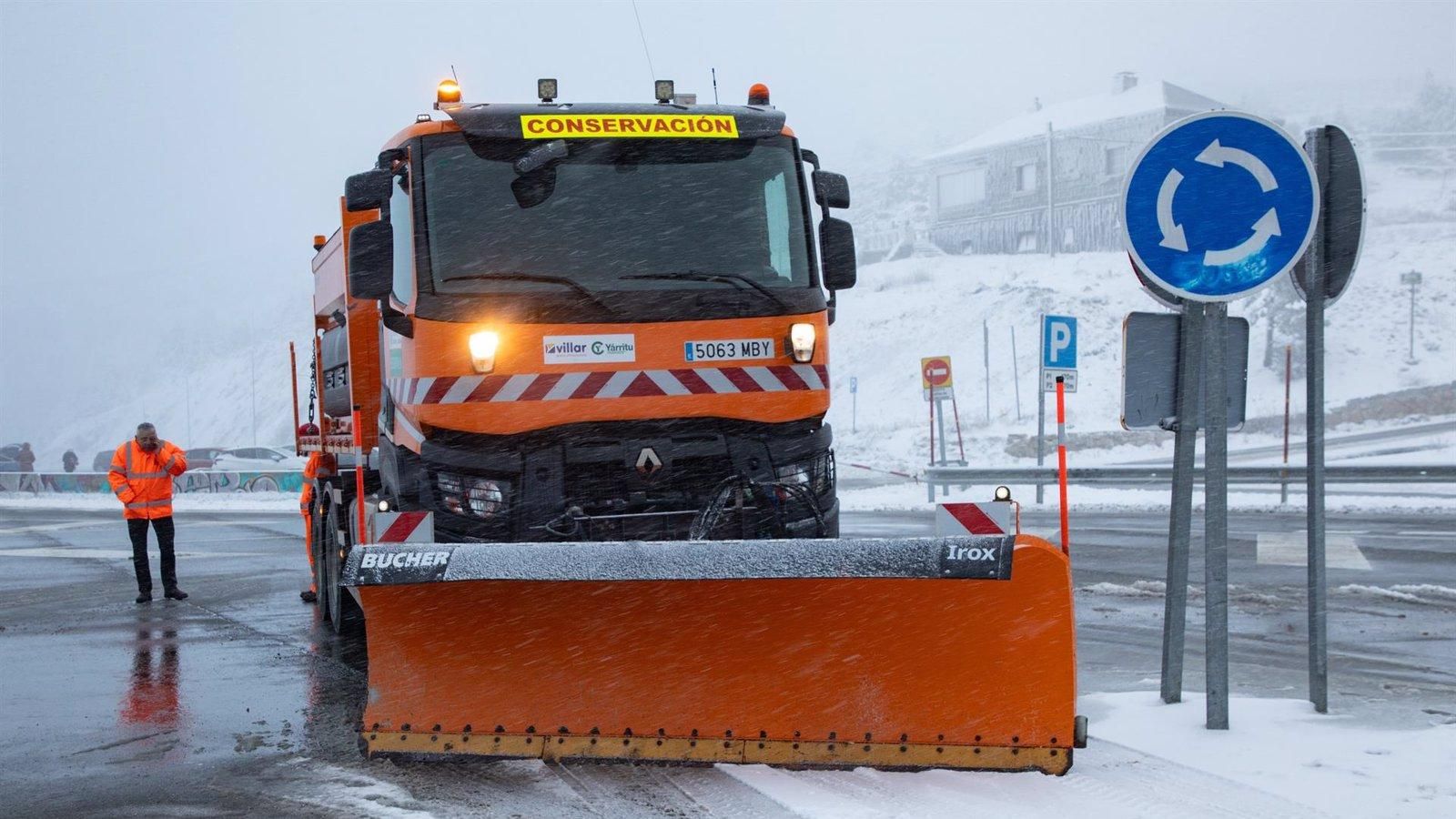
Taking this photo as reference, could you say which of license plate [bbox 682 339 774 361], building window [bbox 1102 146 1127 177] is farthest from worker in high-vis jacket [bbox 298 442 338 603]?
building window [bbox 1102 146 1127 177]

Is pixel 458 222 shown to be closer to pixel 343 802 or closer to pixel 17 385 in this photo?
pixel 343 802

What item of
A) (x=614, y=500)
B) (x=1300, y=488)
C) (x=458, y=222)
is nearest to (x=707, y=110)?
(x=458, y=222)

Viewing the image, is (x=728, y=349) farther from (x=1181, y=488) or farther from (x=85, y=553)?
(x=85, y=553)

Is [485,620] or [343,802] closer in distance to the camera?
[343,802]

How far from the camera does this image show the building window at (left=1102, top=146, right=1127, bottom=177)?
75375 millimetres

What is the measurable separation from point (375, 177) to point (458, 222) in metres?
0.45

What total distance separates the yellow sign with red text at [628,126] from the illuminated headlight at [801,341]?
1.06m

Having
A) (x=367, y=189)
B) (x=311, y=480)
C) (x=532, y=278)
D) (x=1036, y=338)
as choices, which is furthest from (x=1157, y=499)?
(x=1036, y=338)

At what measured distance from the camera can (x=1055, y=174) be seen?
252 feet

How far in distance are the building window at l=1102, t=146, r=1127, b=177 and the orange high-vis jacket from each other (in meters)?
68.5

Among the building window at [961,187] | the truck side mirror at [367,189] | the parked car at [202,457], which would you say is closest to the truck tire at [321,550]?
the truck side mirror at [367,189]

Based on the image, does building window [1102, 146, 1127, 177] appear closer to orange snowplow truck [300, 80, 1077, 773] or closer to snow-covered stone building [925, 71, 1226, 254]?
snow-covered stone building [925, 71, 1226, 254]

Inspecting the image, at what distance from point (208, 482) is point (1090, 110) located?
5861 cm

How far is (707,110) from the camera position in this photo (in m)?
7.18
